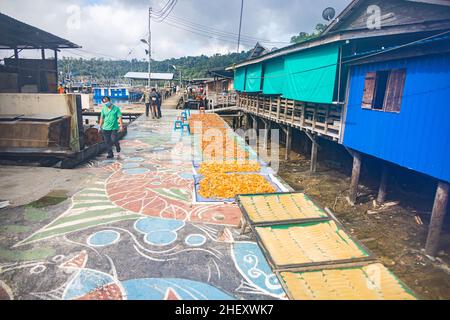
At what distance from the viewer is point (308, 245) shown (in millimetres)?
4457

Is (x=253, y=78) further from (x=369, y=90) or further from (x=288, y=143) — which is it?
(x=369, y=90)

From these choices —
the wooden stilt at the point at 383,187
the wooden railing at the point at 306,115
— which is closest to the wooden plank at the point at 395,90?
the wooden railing at the point at 306,115

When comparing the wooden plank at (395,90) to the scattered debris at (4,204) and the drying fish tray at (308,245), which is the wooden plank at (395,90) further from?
the scattered debris at (4,204)

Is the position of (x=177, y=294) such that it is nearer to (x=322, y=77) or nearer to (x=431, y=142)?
(x=431, y=142)

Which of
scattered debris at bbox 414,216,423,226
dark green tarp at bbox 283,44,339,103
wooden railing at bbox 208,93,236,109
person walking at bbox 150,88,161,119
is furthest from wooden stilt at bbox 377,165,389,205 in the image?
wooden railing at bbox 208,93,236,109

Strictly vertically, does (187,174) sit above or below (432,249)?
above

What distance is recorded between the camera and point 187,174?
9.42m

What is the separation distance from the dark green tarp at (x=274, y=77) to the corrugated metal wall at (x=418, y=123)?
283 inches

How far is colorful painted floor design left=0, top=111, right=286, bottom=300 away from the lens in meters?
3.90

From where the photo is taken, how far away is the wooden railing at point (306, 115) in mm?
11414

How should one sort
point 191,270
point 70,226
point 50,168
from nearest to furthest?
point 191,270, point 70,226, point 50,168

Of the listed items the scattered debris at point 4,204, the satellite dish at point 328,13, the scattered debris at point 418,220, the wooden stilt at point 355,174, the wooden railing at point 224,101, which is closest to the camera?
the scattered debris at point 4,204

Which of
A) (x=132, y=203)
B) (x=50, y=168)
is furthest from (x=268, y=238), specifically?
(x=50, y=168)
